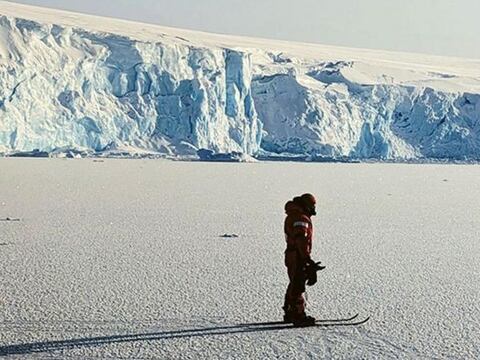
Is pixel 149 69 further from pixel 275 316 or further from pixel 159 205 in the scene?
pixel 275 316

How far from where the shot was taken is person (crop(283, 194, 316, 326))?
393 centimetres

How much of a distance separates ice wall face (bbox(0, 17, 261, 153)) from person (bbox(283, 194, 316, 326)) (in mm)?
24820

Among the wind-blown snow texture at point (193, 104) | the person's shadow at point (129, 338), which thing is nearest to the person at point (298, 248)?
the person's shadow at point (129, 338)

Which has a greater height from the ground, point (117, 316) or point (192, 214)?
point (117, 316)

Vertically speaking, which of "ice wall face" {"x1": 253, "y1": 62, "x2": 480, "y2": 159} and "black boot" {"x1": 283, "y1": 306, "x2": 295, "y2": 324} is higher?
"black boot" {"x1": 283, "y1": 306, "x2": 295, "y2": 324}

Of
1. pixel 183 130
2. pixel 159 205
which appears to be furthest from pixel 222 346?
pixel 183 130

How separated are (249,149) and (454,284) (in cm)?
2863

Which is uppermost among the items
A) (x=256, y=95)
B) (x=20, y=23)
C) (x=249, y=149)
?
(x=20, y=23)

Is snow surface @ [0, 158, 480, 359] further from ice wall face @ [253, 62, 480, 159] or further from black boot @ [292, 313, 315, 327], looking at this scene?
ice wall face @ [253, 62, 480, 159]

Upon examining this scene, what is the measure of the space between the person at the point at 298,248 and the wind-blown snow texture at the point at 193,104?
24819 millimetres

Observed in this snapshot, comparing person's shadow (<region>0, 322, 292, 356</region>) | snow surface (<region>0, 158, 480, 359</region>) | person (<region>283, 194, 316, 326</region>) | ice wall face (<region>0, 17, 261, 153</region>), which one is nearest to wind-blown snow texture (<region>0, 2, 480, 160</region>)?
ice wall face (<region>0, 17, 261, 153</region>)

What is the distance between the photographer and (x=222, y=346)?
3.70m

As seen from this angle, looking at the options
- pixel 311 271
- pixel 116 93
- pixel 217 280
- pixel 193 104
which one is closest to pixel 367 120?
pixel 193 104

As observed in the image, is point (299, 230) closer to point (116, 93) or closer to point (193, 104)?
point (193, 104)
